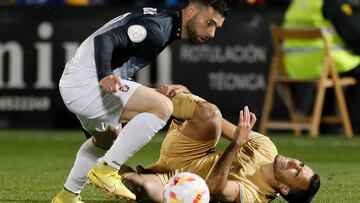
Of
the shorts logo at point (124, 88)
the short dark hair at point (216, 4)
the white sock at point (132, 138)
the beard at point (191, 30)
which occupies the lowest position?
the white sock at point (132, 138)

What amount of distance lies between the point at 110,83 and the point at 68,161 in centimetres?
447

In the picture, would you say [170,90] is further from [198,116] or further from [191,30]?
[191,30]

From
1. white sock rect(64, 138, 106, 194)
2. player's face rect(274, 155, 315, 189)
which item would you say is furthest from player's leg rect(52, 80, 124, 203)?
player's face rect(274, 155, 315, 189)

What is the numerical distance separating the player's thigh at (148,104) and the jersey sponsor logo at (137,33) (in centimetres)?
32

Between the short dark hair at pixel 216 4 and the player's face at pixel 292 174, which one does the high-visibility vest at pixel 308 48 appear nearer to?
the short dark hair at pixel 216 4

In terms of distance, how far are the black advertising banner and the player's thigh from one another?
742cm

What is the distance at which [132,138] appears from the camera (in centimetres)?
726

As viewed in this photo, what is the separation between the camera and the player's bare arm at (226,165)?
24.1 feet

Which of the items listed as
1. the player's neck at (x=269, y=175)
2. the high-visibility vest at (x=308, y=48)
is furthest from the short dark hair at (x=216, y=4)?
the high-visibility vest at (x=308, y=48)

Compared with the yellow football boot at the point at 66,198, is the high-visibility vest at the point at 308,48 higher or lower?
lower

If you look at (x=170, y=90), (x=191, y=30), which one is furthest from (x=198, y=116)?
(x=191, y=30)

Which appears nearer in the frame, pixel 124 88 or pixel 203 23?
pixel 124 88

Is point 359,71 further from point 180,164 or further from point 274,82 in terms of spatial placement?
point 180,164

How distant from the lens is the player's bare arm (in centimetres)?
736
